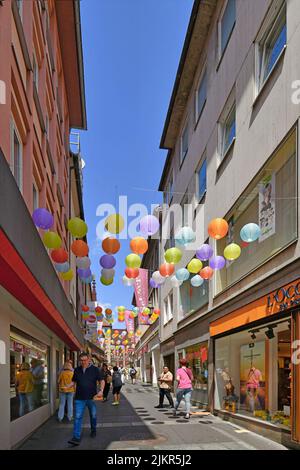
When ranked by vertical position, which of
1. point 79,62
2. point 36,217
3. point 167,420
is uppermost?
point 79,62

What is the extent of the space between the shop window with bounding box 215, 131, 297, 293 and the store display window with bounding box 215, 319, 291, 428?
1623 mm

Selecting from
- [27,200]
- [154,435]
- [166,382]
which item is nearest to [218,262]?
[154,435]

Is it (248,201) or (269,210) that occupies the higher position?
(248,201)

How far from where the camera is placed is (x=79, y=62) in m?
19.4

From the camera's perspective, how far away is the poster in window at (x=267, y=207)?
10.1 metres

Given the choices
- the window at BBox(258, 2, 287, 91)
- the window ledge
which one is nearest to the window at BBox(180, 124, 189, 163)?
the window at BBox(258, 2, 287, 91)

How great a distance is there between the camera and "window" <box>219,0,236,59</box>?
1370 centimetres

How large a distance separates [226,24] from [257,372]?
1080 cm

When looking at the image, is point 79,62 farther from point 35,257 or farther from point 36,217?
point 35,257

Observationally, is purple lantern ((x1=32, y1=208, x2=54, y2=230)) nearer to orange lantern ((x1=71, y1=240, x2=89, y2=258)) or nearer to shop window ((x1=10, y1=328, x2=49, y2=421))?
orange lantern ((x1=71, y1=240, x2=89, y2=258))

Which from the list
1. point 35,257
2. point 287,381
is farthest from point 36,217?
point 287,381

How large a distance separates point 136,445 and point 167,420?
150 inches

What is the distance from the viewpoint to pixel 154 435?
365 inches

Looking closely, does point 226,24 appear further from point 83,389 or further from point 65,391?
point 65,391
